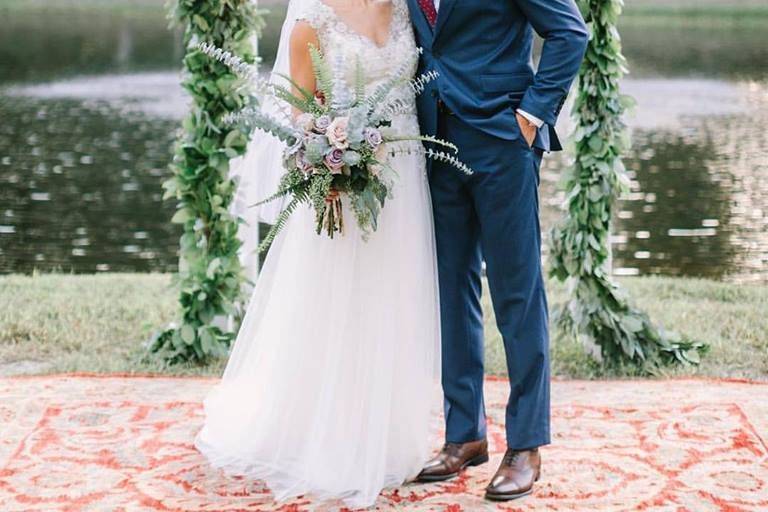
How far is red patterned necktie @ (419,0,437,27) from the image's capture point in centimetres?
402

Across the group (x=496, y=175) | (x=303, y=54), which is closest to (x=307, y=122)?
(x=303, y=54)

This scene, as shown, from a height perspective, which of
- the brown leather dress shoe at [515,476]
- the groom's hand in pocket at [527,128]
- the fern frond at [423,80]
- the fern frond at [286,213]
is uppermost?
the fern frond at [423,80]

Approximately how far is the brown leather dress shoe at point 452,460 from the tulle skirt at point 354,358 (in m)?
0.05

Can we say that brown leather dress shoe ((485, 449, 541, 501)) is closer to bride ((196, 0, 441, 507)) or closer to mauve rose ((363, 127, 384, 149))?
bride ((196, 0, 441, 507))

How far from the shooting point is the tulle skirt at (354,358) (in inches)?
161

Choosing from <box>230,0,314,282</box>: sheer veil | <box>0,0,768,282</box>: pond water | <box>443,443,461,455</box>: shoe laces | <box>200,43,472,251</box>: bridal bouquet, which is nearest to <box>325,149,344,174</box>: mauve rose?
<box>200,43,472,251</box>: bridal bouquet

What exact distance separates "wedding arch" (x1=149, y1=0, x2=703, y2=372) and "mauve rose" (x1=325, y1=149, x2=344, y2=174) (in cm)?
187

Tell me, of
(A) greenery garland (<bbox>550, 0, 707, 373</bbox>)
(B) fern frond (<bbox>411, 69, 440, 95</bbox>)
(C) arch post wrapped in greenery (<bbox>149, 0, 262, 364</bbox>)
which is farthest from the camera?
(C) arch post wrapped in greenery (<bbox>149, 0, 262, 364</bbox>)

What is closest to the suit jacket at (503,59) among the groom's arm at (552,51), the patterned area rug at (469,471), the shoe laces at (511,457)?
the groom's arm at (552,51)

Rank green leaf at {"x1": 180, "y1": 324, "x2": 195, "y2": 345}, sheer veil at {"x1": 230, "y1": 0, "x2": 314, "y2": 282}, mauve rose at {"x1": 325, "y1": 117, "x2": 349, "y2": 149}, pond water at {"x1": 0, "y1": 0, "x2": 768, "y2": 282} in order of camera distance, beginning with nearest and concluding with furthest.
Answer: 1. mauve rose at {"x1": 325, "y1": 117, "x2": 349, "y2": 149}
2. sheer veil at {"x1": 230, "y1": 0, "x2": 314, "y2": 282}
3. green leaf at {"x1": 180, "y1": 324, "x2": 195, "y2": 345}
4. pond water at {"x1": 0, "y1": 0, "x2": 768, "y2": 282}

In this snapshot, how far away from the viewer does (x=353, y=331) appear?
163 inches

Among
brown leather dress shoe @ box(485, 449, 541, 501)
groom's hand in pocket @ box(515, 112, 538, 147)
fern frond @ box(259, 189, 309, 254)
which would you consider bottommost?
brown leather dress shoe @ box(485, 449, 541, 501)

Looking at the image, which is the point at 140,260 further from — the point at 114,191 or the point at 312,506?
the point at 312,506

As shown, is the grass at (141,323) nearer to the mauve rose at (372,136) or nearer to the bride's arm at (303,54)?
the bride's arm at (303,54)
